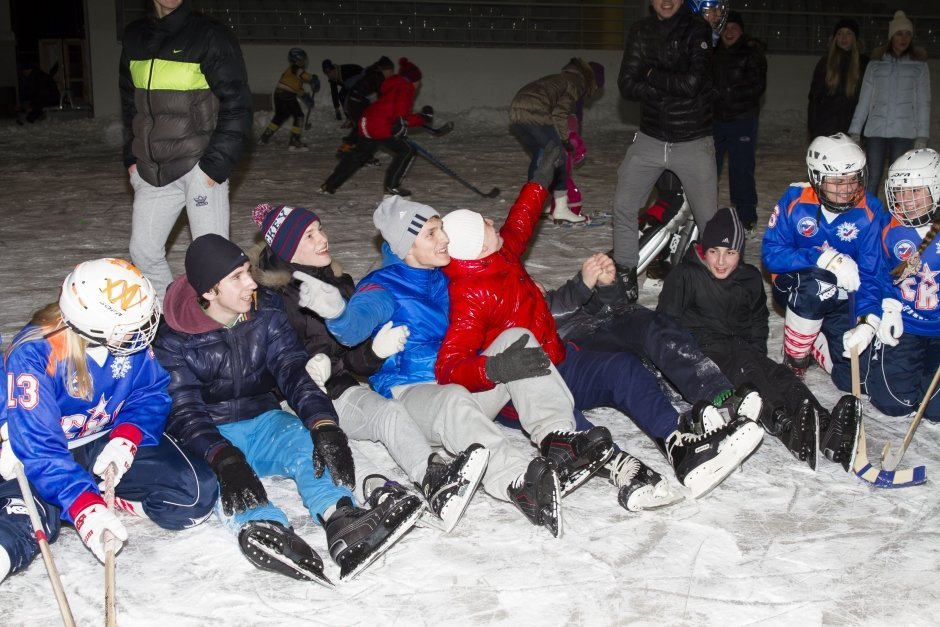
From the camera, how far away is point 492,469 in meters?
3.18

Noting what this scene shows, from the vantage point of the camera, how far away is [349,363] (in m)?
3.64

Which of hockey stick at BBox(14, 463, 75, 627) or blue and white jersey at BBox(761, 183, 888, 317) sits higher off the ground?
blue and white jersey at BBox(761, 183, 888, 317)

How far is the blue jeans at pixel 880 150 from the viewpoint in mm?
6887

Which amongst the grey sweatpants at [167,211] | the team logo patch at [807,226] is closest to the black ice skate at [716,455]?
the team logo patch at [807,226]

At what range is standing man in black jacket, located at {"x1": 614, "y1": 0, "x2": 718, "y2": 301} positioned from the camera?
5121mm

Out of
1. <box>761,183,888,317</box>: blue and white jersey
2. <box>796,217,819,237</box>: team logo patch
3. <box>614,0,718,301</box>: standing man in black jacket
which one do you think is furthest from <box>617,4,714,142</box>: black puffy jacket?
<box>796,217,819,237</box>: team logo patch

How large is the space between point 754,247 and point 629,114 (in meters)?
8.73

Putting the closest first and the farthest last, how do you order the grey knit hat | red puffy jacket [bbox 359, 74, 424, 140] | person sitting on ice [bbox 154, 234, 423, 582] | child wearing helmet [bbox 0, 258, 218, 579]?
child wearing helmet [bbox 0, 258, 218, 579]
person sitting on ice [bbox 154, 234, 423, 582]
the grey knit hat
red puffy jacket [bbox 359, 74, 424, 140]

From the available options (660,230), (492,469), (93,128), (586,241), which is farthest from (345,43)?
(492,469)

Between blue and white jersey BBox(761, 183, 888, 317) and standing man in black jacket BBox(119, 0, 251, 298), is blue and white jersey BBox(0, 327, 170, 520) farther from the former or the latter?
blue and white jersey BBox(761, 183, 888, 317)

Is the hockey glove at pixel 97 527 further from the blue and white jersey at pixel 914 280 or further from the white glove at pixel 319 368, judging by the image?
the blue and white jersey at pixel 914 280

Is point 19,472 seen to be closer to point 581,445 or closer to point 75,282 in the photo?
point 75,282

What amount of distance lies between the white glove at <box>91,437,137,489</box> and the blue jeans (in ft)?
18.6

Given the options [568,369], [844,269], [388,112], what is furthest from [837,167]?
A: [388,112]
